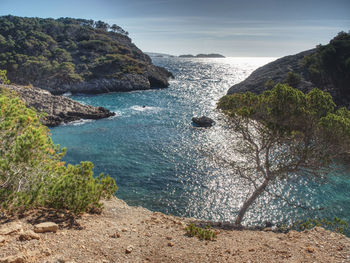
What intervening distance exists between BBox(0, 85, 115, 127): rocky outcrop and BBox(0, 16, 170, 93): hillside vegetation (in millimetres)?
33007

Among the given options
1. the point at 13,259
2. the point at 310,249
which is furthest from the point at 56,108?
the point at 310,249

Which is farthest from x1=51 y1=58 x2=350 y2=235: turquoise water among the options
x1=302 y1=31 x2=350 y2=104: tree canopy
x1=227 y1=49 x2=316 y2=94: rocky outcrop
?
x1=227 y1=49 x2=316 y2=94: rocky outcrop

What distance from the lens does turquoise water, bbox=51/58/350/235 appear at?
23781mm

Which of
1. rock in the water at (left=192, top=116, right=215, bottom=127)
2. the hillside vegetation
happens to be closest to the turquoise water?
rock in the water at (left=192, top=116, right=215, bottom=127)

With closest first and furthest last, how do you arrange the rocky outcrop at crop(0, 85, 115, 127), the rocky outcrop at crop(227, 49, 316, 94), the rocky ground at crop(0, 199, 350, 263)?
the rocky ground at crop(0, 199, 350, 263), the rocky outcrop at crop(0, 85, 115, 127), the rocky outcrop at crop(227, 49, 316, 94)

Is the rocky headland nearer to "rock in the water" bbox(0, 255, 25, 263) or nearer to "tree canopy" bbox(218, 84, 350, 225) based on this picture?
"tree canopy" bbox(218, 84, 350, 225)

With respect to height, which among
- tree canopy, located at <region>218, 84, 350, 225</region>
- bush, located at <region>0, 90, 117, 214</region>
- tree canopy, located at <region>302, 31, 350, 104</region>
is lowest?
bush, located at <region>0, 90, 117, 214</region>

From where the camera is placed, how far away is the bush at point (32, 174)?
9.91m

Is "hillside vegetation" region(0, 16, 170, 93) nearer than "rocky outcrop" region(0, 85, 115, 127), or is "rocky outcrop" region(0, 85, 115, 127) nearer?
"rocky outcrop" region(0, 85, 115, 127)

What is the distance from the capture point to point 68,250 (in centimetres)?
830

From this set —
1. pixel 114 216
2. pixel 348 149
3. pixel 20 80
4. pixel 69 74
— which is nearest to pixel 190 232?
pixel 114 216

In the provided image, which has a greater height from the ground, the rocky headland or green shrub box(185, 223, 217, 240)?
the rocky headland

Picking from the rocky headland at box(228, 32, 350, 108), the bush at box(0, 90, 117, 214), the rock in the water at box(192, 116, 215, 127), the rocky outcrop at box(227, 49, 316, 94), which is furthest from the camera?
the rocky outcrop at box(227, 49, 316, 94)

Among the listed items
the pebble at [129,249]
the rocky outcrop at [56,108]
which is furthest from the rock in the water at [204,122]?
the pebble at [129,249]
